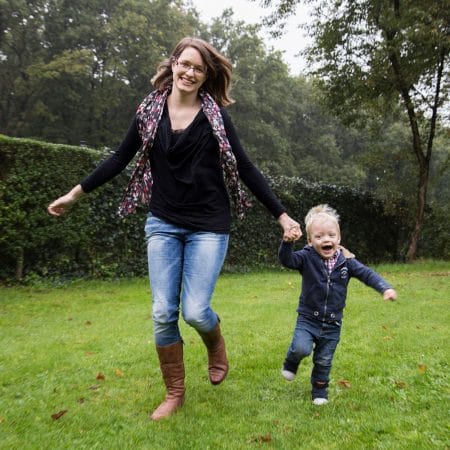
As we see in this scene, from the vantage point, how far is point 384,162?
19453 millimetres

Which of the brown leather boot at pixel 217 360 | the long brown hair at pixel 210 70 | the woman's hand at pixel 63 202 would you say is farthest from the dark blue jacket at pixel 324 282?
the woman's hand at pixel 63 202

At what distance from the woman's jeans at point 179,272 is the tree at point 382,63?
1278 centimetres

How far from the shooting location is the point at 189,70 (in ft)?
11.3

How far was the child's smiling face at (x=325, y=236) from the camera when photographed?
366 centimetres

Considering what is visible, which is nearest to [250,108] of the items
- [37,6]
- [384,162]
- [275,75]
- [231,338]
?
[275,75]

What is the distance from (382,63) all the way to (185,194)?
47.8 ft

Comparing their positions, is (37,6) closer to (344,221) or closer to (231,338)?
(344,221)

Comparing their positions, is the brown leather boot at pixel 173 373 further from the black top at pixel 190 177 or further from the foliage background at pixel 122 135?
the foliage background at pixel 122 135

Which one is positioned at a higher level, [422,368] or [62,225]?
[62,225]

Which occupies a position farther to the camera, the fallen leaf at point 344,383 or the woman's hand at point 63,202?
the fallen leaf at point 344,383

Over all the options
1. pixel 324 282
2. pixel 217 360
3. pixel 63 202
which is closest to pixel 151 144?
pixel 63 202

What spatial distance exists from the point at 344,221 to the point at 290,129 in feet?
88.9

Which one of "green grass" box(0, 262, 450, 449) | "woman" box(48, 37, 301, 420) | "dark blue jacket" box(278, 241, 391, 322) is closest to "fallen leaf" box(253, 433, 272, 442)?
"green grass" box(0, 262, 450, 449)

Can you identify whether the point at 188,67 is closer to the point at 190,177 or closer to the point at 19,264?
the point at 190,177
